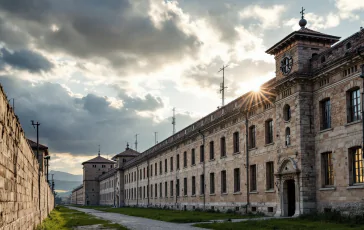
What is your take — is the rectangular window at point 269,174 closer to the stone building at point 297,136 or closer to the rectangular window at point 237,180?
the stone building at point 297,136

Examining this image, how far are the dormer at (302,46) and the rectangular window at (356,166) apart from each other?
535 cm

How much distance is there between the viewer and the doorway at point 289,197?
2592 cm

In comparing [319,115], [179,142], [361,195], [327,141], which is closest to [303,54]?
[319,115]

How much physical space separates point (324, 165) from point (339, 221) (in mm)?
3814

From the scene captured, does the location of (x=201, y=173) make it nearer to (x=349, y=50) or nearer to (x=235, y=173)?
(x=235, y=173)

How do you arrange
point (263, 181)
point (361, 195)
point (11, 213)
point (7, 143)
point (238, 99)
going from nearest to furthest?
point (7, 143) < point (11, 213) < point (361, 195) < point (263, 181) < point (238, 99)

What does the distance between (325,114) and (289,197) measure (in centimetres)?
547

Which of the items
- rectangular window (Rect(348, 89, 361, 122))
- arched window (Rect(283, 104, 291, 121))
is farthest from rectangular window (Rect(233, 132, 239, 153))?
rectangular window (Rect(348, 89, 361, 122))

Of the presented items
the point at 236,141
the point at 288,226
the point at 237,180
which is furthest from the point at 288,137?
the point at 237,180

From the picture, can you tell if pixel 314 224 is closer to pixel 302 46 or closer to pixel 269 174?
pixel 269 174

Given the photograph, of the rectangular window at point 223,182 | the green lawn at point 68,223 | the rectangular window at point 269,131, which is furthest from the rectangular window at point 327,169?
the rectangular window at point 223,182

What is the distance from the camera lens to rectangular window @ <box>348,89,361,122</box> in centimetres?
2116

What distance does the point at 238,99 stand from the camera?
110 feet

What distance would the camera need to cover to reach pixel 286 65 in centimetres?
2603
